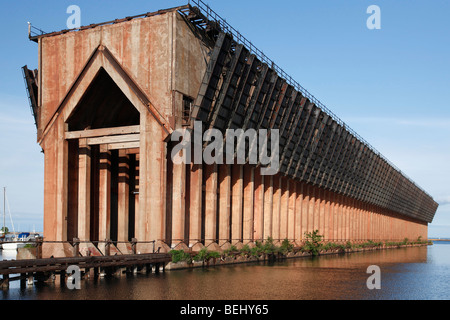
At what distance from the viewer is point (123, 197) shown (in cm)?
4172

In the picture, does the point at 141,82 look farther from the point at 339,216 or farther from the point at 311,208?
the point at 339,216

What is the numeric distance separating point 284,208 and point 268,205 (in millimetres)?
5651

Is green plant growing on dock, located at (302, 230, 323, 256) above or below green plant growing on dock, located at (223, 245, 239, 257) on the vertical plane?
below

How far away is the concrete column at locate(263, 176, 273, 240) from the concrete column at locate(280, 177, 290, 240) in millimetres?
4341

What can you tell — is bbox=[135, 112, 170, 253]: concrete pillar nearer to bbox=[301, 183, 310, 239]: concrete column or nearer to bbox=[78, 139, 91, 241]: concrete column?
bbox=[78, 139, 91, 241]: concrete column

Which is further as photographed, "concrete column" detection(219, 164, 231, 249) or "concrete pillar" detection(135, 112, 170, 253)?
"concrete column" detection(219, 164, 231, 249)

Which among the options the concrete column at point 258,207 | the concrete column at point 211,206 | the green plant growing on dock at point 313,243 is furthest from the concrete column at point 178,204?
the green plant growing on dock at point 313,243

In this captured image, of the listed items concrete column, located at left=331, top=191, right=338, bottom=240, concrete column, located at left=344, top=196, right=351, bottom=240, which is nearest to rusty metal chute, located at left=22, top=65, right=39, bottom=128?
concrete column, located at left=331, top=191, right=338, bottom=240

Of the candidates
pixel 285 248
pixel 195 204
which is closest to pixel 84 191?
pixel 195 204

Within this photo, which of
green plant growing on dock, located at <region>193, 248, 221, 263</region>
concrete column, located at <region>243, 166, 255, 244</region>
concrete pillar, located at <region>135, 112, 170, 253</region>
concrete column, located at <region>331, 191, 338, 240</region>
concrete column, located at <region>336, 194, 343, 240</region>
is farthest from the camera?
concrete column, located at <region>336, 194, 343, 240</region>

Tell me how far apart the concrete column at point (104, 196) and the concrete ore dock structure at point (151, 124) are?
0.26 feet

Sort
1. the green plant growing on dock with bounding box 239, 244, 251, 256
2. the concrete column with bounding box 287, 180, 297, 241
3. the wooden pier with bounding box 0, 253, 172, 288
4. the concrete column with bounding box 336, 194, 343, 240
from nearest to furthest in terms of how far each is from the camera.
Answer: the wooden pier with bounding box 0, 253, 172, 288, the green plant growing on dock with bounding box 239, 244, 251, 256, the concrete column with bounding box 287, 180, 297, 241, the concrete column with bounding box 336, 194, 343, 240

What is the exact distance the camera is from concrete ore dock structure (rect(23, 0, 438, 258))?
108ft

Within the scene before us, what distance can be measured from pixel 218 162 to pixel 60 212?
11.5 meters
